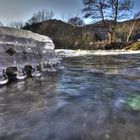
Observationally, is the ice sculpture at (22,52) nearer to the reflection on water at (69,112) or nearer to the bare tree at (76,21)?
the reflection on water at (69,112)

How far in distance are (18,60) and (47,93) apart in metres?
0.88

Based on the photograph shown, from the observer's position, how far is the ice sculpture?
2828 mm

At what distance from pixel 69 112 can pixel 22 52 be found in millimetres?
1642

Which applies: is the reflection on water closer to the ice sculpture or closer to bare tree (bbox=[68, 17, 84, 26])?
the ice sculpture

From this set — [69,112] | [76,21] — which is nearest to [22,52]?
[69,112]

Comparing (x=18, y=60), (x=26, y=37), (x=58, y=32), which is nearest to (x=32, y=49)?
(x=26, y=37)

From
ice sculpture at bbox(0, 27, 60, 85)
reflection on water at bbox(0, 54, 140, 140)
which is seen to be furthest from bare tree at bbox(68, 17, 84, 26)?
reflection on water at bbox(0, 54, 140, 140)

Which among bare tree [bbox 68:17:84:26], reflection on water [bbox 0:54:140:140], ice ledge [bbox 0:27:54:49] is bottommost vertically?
reflection on water [bbox 0:54:140:140]

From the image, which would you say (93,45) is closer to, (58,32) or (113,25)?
(113,25)

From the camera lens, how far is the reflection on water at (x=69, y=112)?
4.51 ft

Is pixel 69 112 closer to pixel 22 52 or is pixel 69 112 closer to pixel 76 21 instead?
pixel 22 52

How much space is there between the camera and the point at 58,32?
2667 centimetres

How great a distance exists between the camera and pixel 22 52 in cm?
315

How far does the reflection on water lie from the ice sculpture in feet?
1.17
